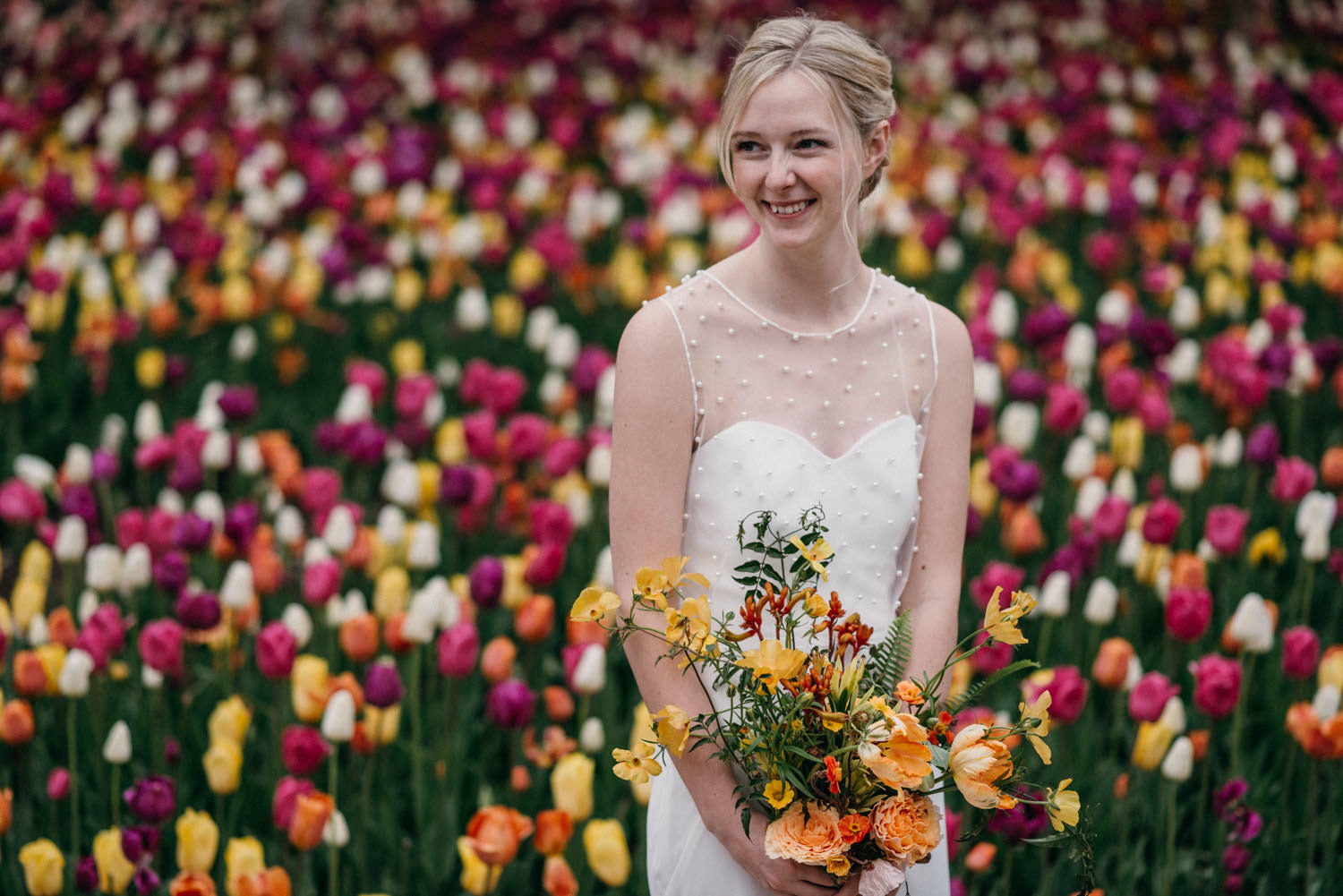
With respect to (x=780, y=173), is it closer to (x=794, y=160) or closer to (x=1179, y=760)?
(x=794, y=160)

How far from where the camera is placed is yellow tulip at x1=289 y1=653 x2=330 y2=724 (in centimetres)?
349

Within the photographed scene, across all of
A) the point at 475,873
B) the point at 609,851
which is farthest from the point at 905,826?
the point at 475,873

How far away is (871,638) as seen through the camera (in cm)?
246

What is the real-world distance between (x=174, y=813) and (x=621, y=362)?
76.9 inches

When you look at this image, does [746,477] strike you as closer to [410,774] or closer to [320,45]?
[410,774]

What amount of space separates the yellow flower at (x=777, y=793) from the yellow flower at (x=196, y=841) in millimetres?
1637

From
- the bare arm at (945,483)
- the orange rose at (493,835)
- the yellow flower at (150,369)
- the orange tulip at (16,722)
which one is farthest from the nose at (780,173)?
the yellow flower at (150,369)

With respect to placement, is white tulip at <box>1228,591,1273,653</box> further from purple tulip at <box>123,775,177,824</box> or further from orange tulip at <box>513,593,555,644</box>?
purple tulip at <box>123,775,177,824</box>

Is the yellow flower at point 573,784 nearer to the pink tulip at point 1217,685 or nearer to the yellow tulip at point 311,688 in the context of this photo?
the yellow tulip at point 311,688

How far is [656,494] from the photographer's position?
7.52 feet

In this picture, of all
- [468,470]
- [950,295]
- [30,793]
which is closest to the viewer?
[30,793]

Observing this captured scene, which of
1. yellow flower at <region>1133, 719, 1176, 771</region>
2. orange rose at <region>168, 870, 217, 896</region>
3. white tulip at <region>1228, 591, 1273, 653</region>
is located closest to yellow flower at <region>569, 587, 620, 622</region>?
orange rose at <region>168, 870, 217, 896</region>

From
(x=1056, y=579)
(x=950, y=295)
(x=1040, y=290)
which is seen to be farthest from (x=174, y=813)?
(x=1040, y=290)

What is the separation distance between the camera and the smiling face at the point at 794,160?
219 cm
